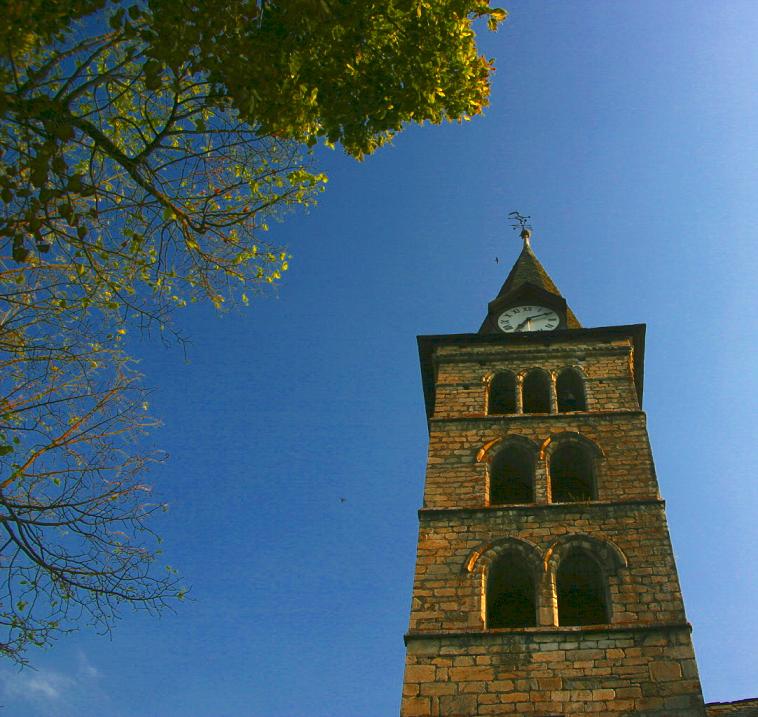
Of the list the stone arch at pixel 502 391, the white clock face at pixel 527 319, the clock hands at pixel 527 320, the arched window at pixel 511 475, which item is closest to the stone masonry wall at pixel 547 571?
the arched window at pixel 511 475

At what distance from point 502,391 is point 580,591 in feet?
22.4

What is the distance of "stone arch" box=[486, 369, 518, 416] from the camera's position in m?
20.6

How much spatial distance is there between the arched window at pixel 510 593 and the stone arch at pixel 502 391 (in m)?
5.60

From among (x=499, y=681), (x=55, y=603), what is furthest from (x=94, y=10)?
(x=499, y=681)

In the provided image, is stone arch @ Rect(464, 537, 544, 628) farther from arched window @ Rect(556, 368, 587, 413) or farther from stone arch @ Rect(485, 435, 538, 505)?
arched window @ Rect(556, 368, 587, 413)

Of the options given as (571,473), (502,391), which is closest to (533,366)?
(502,391)

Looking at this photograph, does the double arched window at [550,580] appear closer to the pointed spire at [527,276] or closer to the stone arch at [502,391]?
the stone arch at [502,391]

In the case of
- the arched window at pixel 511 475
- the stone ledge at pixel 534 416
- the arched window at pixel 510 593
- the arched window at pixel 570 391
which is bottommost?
the arched window at pixel 510 593

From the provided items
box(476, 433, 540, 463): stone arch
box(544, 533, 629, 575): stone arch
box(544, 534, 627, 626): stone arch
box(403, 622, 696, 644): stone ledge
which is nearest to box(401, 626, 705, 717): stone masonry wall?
box(403, 622, 696, 644): stone ledge

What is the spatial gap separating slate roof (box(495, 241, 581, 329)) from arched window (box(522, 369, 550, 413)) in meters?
2.90

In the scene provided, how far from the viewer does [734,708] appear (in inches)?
485

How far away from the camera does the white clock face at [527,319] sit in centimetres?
2309

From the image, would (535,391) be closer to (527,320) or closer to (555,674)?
(527,320)

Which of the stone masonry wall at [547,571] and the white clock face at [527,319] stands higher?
the white clock face at [527,319]
